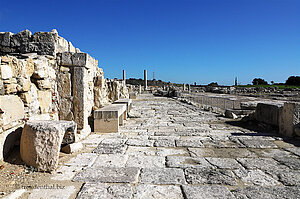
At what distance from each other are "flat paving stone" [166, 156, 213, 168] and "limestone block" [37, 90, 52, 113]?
2712 millimetres

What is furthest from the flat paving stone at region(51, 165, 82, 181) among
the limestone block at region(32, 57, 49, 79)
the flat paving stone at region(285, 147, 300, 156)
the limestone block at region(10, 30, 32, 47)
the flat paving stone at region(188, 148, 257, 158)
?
the flat paving stone at region(285, 147, 300, 156)

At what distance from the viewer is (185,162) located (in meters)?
3.47

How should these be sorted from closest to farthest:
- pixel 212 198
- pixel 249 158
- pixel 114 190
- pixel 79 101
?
pixel 212 198
pixel 114 190
pixel 249 158
pixel 79 101

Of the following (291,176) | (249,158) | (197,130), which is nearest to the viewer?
(291,176)

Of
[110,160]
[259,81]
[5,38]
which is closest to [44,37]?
[5,38]

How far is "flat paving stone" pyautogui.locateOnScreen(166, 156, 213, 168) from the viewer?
332 centimetres

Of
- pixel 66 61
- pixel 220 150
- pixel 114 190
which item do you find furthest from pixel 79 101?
pixel 220 150

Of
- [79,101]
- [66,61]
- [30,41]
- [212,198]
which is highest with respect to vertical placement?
[30,41]

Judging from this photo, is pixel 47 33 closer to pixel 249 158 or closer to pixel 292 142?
pixel 249 158

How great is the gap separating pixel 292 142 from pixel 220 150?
187 centimetres

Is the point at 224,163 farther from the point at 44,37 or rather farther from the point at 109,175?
the point at 44,37

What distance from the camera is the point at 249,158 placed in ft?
12.1

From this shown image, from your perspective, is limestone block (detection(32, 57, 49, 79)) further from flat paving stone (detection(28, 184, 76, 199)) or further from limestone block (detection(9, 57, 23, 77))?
flat paving stone (detection(28, 184, 76, 199))

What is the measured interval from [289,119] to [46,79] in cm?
577
